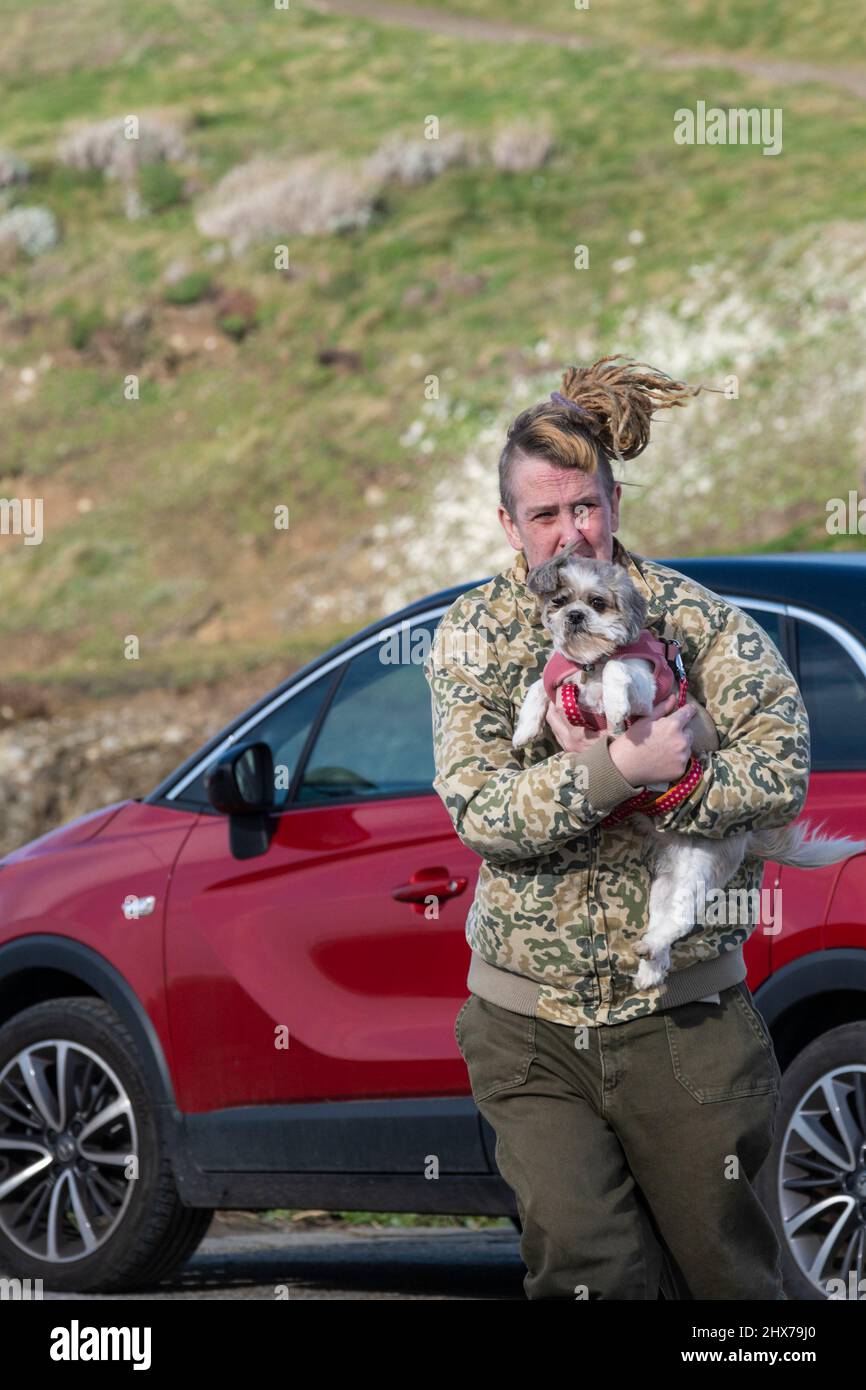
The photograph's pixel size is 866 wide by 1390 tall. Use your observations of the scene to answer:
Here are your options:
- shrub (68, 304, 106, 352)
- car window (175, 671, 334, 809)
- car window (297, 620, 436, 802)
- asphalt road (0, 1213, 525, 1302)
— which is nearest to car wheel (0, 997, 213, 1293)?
asphalt road (0, 1213, 525, 1302)

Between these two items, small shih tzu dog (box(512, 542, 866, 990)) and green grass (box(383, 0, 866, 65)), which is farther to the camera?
green grass (box(383, 0, 866, 65))

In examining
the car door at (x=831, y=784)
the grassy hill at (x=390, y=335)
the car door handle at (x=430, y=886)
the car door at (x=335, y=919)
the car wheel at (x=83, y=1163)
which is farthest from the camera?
the grassy hill at (x=390, y=335)

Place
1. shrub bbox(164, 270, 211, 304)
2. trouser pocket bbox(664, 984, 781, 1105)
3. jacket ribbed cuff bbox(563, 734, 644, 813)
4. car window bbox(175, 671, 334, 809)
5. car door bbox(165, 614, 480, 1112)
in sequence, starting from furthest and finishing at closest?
shrub bbox(164, 270, 211, 304)
car window bbox(175, 671, 334, 809)
car door bbox(165, 614, 480, 1112)
trouser pocket bbox(664, 984, 781, 1105)
jacket ribbed cuff bbox(563, 734, 644, 813)

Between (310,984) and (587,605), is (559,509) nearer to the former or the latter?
(587,605)

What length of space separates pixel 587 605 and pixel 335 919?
8.61ft

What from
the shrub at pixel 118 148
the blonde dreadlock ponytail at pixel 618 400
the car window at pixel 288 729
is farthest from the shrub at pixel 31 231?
the blonde dreadlock ponytail at pixel 618 400

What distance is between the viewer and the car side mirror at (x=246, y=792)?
617cm

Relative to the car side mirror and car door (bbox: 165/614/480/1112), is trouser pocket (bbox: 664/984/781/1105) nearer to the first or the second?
car door (bbox: 165/614/480/1112)

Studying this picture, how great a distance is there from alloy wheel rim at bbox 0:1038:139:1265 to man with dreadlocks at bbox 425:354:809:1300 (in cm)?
309

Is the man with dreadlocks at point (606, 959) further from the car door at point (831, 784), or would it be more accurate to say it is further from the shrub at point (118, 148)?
the shrub at point (118, 148)

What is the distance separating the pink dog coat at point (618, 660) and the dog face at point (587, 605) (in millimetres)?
17

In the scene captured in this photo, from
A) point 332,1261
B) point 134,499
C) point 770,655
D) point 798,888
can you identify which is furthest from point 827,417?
point 770,655

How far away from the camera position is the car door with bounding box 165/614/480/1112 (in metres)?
5.91

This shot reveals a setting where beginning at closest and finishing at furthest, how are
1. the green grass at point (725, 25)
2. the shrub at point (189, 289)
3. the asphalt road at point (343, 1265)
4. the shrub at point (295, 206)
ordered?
the asphalt road at point (343, 1265) < the shrub at point (189, 289) < the shrub at point (295, 206) < the green grass at point (725, 25)
